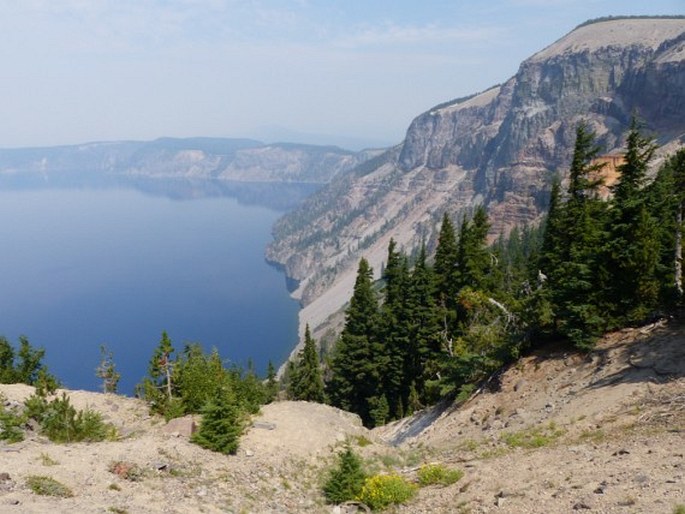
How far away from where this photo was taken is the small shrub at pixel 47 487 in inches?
580

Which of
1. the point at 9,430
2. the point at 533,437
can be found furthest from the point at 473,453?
the point at 9,430

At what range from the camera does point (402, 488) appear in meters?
17.5

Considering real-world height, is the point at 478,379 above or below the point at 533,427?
below

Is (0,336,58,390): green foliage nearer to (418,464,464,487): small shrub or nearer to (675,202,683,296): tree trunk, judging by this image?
(418,464,464,487): small shrub

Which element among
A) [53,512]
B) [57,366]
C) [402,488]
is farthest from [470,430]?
[57,366]

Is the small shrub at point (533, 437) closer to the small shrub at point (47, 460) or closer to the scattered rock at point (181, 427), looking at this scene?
the scattered rock at point (181, 427)

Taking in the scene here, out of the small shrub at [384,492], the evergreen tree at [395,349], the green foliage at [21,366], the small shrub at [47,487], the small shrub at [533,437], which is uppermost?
the small shrub at [47,487]

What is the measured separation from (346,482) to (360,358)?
1490 inches

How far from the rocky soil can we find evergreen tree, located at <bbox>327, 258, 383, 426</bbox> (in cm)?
2478

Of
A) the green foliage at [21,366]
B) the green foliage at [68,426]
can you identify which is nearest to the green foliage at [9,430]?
the green foliage at [68,426]

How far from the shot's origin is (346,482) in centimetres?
1820

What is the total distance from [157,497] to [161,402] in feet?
44.0

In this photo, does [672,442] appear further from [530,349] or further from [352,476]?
[530,349]

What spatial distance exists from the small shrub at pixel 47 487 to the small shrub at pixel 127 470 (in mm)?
1814
